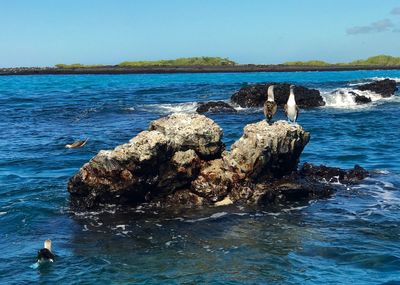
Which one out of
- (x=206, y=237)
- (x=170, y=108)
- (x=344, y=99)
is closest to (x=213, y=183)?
(x=206, y=237)

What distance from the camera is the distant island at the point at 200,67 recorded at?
148125 mm

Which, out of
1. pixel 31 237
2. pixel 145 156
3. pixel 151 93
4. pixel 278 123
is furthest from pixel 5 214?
pixel 151 93

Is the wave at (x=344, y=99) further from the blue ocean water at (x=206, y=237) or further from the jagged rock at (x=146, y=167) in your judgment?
the jagged rock at (x=146, y=167)

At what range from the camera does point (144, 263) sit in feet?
38.0

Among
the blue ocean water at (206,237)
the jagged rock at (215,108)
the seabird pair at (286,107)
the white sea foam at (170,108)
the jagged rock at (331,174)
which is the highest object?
the seabird pair at (286,107)

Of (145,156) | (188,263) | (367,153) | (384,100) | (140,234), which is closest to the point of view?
(188,263)

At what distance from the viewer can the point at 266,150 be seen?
16250 mm

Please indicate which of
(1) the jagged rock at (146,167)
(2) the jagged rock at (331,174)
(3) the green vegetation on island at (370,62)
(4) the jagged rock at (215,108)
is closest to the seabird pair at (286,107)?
(2) the jagged rock at (331,174)

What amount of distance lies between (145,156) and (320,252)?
564 cm

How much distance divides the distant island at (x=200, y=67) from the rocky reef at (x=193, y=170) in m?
127

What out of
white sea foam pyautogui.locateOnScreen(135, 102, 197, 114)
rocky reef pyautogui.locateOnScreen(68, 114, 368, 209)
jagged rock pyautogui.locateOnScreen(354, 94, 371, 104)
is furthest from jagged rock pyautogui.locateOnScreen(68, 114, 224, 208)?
jagged rock pyautogui.locateOnScreen(354, 94, 371, 104)

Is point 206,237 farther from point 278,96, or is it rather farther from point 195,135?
point 278,96

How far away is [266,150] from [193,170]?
2221 mm

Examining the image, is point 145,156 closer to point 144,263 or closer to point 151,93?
point 144,263
